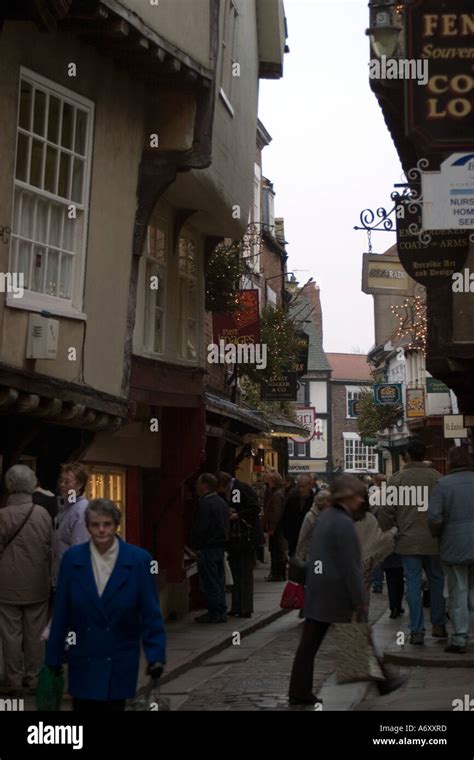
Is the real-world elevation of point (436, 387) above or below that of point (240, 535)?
above

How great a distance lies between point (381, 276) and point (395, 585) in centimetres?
865

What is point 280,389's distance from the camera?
31172 millimetres

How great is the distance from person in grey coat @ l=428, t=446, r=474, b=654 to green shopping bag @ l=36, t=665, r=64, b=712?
6.12 meters

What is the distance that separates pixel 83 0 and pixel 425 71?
5824 mm

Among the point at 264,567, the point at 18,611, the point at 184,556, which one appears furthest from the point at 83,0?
the point at 264,567

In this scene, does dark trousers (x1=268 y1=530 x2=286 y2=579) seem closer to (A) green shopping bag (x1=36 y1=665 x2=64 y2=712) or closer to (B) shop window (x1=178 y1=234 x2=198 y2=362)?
(B) shop window (x1=178 y1=234 x2=198 y2=362)

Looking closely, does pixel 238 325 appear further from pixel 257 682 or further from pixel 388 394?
pixel 388 394

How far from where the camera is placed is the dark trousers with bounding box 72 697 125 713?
272 inches

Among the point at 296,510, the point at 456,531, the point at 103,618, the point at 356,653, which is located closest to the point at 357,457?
the point at 296,510

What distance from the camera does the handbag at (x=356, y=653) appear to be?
9.84m

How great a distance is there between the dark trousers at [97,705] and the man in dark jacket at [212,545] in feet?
31.9

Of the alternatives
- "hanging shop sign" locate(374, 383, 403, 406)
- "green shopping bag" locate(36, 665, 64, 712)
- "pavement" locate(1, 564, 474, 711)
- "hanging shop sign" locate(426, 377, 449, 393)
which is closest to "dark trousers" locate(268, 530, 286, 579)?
"pavement" locate(1, 564, 474, 711)

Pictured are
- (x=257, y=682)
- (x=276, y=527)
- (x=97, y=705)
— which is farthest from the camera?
(x=276, y=527)

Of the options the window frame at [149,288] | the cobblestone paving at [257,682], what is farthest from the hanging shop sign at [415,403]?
the cobblestone paving at [257,682]
